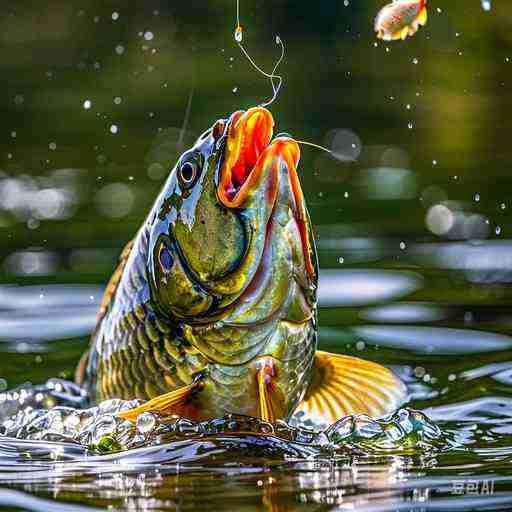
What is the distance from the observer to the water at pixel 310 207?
4.52 meters

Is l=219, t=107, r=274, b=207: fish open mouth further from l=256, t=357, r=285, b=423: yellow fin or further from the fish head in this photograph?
l=256, t=357, r=285, b=423: yellow fin

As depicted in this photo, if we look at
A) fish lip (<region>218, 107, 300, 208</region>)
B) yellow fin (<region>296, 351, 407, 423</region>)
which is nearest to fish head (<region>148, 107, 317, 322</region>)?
fish lip (<region>218, 107, 300, 208</region>)

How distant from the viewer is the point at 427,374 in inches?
251

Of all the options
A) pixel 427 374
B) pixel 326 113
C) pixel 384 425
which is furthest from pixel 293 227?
pixel 326 113

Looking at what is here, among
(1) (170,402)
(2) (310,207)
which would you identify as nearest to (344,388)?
(1) (170,402)

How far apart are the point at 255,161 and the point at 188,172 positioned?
0.24 meters

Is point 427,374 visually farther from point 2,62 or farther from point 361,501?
point 2,62

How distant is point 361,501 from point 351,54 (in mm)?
10498

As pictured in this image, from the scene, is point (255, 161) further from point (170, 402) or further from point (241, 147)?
point (170, 402)

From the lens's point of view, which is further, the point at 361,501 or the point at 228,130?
the point at 228,130

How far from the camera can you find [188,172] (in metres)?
4.75

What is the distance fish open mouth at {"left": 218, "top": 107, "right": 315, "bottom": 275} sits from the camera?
4.51 m

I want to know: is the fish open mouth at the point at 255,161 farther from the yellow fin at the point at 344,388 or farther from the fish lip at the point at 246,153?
the yellow fin at the point at 344,388

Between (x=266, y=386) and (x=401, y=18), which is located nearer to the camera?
(x=266, y=386)
